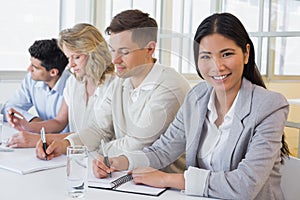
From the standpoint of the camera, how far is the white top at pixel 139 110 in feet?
4.71

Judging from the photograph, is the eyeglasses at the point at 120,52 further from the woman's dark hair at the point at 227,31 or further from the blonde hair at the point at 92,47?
the woman's dark hair at the point at 227,31

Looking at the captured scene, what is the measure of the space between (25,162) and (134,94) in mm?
454

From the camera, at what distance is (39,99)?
2.55 metres

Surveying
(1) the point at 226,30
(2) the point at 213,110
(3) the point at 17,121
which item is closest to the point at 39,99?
(3) the point at 17,121

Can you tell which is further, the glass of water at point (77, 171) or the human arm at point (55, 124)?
the human arm at point (55, 124)

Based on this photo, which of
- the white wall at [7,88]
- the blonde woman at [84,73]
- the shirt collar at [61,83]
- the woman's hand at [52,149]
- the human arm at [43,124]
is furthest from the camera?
the white wall at [7,88]

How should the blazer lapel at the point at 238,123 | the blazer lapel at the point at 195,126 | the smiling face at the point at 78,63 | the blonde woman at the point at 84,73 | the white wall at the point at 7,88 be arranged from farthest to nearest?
the white wall at the point at 7,88, the smiling face at the point at 78,63, the blonde woman at the point at 84,73, the blazer lapel at the point at 195,126, the blazer lapel at the point at 238,123

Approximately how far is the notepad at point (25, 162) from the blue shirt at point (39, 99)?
57 cm

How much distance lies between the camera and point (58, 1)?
3.48m

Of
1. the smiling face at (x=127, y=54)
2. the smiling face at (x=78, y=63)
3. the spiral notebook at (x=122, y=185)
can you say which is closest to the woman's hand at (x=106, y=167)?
the spiral notebook at (x=122, y=185)

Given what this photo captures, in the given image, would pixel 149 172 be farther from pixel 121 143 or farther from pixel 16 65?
pixel 16 65

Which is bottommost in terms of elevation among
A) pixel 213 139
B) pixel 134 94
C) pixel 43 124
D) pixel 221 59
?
pixel 43 124

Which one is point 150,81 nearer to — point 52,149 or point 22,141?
point 52,149

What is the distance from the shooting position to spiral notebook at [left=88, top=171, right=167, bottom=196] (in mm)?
1209
